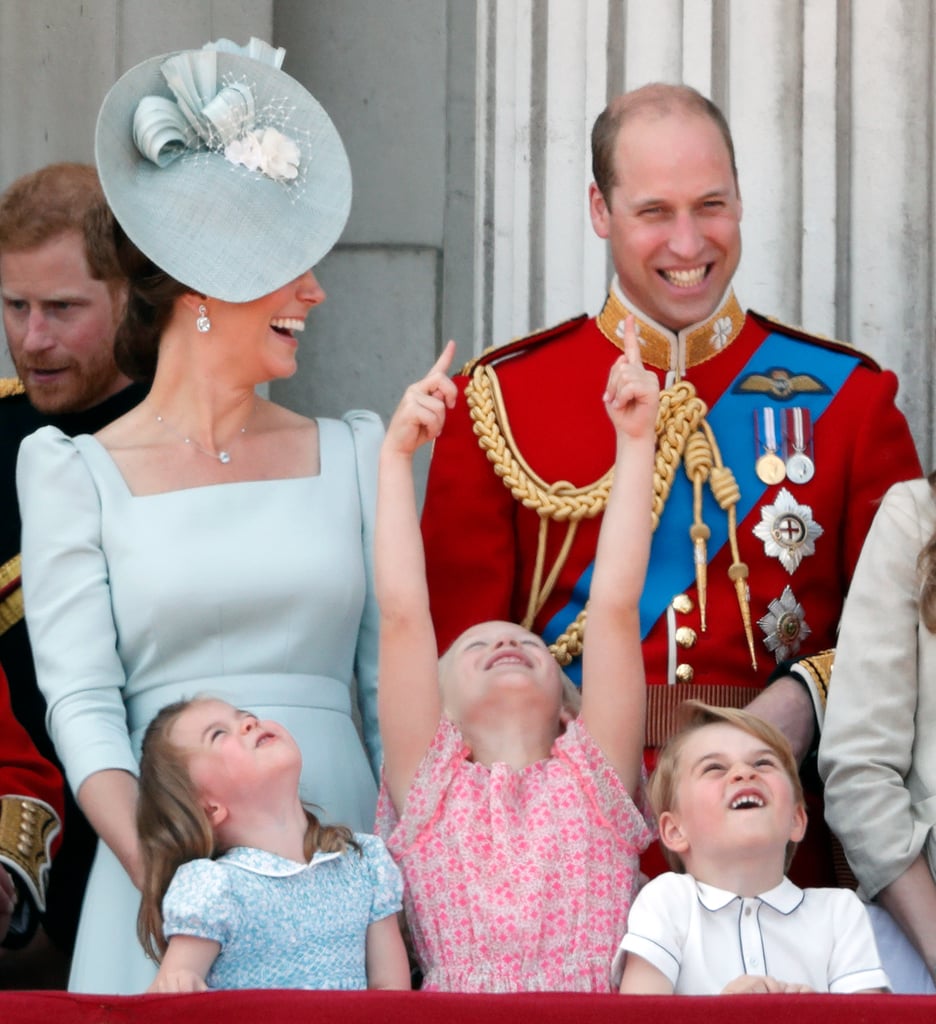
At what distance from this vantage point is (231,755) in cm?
338

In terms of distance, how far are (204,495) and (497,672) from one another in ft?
1.79

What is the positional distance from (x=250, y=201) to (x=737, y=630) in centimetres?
102

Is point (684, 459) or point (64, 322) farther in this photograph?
point (64, 322)

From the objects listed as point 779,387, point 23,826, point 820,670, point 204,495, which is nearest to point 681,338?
point 779,387

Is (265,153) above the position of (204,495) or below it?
above

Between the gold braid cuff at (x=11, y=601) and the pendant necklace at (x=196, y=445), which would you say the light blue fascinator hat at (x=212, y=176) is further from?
the gold braid cuff at (x=11, y=601)

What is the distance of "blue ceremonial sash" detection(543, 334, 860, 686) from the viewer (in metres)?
4.09

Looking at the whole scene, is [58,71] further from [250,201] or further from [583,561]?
[583,561]

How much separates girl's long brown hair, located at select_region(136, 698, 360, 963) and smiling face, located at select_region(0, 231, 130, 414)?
1.10 metres

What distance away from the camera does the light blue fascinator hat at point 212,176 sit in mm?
3873

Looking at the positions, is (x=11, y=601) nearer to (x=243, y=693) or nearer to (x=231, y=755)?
(x=243, y=693)

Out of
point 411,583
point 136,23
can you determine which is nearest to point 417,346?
point 136,23

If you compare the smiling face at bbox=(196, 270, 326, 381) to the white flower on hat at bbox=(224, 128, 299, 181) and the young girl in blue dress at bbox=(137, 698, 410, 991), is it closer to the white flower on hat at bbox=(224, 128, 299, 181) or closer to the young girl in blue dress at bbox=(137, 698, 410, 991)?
the white flower on hat at bbox=(224, 128, 299, 181)

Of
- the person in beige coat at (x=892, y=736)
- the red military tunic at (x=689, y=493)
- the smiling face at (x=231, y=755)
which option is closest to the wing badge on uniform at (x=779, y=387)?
the red military tunic at (x=689, y=493)
